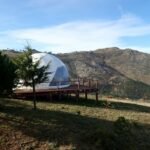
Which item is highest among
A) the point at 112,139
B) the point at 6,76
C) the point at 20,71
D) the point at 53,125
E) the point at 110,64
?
the point at 110,64

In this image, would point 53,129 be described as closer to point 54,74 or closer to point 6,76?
point 6,76

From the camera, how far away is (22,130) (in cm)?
2312

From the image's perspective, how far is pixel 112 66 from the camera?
157 metres

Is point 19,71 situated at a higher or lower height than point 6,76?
higher

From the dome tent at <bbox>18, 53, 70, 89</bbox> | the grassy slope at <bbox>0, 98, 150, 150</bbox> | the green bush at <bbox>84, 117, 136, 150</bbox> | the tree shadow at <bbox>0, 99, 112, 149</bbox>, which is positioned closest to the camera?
the grassy slope at <bbox>0, 98, 150, 150</bbox>

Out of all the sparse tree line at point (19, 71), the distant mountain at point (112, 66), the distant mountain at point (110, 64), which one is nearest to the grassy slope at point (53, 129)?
the sparse tree line at point (19, 71)

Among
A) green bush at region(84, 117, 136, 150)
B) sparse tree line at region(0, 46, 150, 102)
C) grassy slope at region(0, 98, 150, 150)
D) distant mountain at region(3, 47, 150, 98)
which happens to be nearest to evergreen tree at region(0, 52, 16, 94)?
sparse tree line at region(0, 46, 150, 102)

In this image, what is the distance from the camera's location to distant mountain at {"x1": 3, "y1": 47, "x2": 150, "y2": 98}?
123 meters

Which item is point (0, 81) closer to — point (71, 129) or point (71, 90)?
point (71, 129)

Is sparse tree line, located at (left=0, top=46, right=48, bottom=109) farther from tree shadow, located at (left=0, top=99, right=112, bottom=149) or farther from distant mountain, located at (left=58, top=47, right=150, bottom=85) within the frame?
distant mountain, located at (left=58, top=47, right=150, bottom=85)

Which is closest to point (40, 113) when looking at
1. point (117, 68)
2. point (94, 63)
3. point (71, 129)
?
point (71, 129)

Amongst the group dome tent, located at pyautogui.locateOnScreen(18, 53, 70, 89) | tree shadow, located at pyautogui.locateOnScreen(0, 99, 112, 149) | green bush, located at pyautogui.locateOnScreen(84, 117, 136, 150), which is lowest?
green bush, located at pyautogui.locateOnScreen(84, 117, 136, 150)

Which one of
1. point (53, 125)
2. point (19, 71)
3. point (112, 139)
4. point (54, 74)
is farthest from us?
point (54, 74)

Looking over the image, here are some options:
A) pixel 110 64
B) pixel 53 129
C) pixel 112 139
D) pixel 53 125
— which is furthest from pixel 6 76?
pixel 110 64
